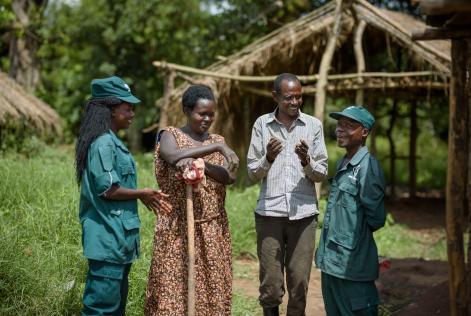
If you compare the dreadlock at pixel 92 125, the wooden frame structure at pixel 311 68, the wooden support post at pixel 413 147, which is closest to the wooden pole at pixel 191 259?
the dreadlock at pixel 92 125

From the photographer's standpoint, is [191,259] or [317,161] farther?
[317,161]

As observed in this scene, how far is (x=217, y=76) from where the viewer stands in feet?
29.2

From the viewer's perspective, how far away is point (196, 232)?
3.87 m

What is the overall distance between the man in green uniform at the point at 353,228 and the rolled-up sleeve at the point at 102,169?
141cm

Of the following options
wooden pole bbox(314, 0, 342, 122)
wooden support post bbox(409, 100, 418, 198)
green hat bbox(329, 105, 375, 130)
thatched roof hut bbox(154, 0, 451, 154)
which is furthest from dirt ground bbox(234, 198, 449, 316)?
wooden support post bbox(409, 100, 418, 198)

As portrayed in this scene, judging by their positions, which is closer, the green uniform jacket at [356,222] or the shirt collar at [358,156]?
the green uniform jacket at [356,222]

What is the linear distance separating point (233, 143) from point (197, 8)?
21.7 feet

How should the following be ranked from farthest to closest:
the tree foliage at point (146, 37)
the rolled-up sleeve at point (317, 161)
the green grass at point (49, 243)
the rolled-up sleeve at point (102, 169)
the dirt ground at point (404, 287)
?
the tree foliage at point (146, 37), the dirt ground at point (404, 287), the green grass at point (49, 243), the rolled-up sleeve at point (317, 161), the rolled-up sleeve at point (102, 169)

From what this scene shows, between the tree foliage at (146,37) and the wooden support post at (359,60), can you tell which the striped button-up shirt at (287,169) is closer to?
the wooden support post at (359,60)

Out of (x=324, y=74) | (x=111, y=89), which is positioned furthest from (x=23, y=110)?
(x=111, y=89)

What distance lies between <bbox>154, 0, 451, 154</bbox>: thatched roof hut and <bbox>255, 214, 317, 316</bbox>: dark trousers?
4.58 metres

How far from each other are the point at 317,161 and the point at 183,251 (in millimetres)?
1100

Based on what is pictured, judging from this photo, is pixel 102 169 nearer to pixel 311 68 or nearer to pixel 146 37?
pixel 311 68

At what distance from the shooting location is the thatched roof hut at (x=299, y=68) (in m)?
9.00
